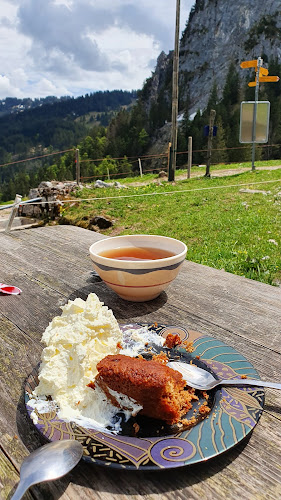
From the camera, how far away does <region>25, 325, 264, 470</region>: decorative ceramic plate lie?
66 cm

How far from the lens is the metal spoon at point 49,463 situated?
0.61m

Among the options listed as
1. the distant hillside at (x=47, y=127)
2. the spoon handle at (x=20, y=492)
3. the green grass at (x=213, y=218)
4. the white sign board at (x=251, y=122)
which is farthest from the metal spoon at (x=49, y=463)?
the distant hillside at (x=47, y=127)

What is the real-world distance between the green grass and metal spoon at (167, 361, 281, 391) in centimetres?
311

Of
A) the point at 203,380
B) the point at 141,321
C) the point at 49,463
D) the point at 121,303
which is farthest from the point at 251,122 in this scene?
the point at 49,463

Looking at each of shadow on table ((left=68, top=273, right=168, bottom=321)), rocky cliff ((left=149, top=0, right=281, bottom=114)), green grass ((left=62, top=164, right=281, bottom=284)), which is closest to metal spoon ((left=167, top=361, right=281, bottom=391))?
shadow on table ((left=68, top=273, right=168, bottom=321))

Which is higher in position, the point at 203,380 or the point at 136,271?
the point at 136,271

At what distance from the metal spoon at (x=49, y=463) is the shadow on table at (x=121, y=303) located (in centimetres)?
63

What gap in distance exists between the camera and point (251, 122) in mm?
13141

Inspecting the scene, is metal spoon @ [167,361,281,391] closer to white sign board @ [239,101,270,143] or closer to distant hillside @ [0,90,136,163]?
white sign board @ [239,101,270,143]

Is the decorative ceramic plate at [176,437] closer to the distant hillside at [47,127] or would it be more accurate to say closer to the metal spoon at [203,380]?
the metal spoon at [203,380]

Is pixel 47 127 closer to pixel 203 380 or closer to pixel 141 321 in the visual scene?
pixel 141 321

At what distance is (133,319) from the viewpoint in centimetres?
129

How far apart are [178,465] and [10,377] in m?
0.53

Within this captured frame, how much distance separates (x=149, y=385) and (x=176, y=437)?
4.4 inches
